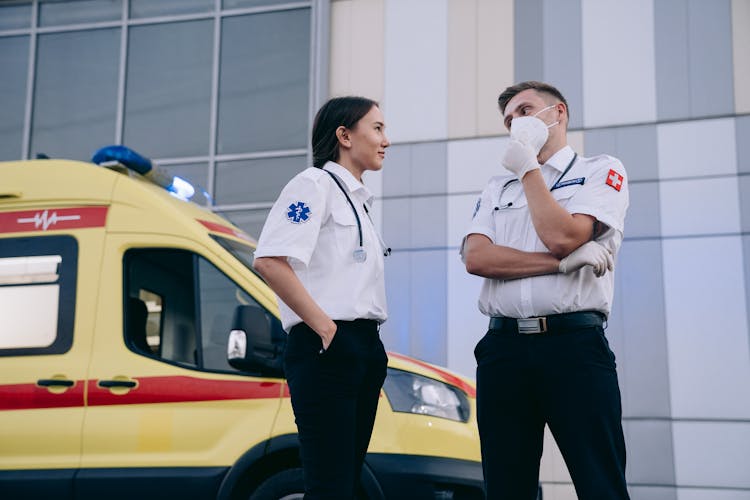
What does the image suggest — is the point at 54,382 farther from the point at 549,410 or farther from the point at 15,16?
the point at 15,16

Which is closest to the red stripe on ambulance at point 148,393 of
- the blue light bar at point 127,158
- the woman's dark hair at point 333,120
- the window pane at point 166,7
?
the blue light bar at point 127,158

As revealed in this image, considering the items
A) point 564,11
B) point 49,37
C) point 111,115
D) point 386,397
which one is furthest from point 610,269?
point 49,37

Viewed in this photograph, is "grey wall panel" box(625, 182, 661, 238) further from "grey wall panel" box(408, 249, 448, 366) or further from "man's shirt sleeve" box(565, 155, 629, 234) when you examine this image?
"man's shirt sleeve" box(565, 155, 629, 234)

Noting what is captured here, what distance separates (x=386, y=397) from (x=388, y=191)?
19.3 feet

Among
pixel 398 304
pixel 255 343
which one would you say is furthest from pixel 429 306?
pixel 255 343

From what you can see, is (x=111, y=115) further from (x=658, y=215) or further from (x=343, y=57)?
(x=658, y=215)

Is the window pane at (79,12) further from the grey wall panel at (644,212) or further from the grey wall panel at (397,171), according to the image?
the grey wall panel at (644,212)

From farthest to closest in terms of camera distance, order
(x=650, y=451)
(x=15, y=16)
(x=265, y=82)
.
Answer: (x=15, y=16)
(x=265, y=82)
(x=650, y=451)

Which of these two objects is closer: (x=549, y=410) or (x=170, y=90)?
(x=549, y=410)

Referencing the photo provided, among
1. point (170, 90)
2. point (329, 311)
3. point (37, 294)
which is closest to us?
point (329, 311)

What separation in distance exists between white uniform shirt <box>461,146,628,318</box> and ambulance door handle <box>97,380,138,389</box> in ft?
7.50

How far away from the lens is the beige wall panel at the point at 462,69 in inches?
408

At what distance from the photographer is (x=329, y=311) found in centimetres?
304

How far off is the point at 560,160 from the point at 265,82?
8.38m
